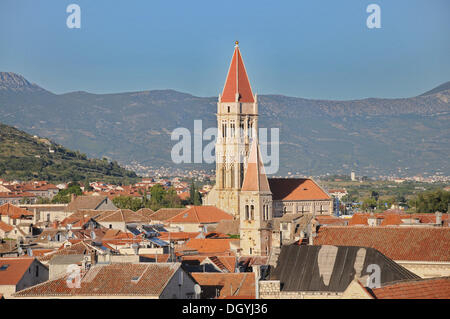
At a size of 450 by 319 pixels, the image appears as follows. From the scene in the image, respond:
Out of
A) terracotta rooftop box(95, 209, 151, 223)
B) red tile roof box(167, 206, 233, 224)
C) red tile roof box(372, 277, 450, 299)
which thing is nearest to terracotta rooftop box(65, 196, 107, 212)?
red tile roof box(167, 206, 233, 224)

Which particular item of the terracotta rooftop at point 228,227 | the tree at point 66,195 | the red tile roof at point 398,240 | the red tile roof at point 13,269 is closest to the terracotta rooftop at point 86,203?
the tree at point 66,195

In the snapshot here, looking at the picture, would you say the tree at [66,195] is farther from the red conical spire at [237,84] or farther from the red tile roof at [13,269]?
the red tile roof at [13,269]

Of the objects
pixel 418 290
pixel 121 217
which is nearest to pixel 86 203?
pixel 121 217

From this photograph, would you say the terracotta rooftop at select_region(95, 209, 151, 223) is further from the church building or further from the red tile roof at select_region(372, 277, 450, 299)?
the red tile roof at select_region(372, 277, 450, 299)
